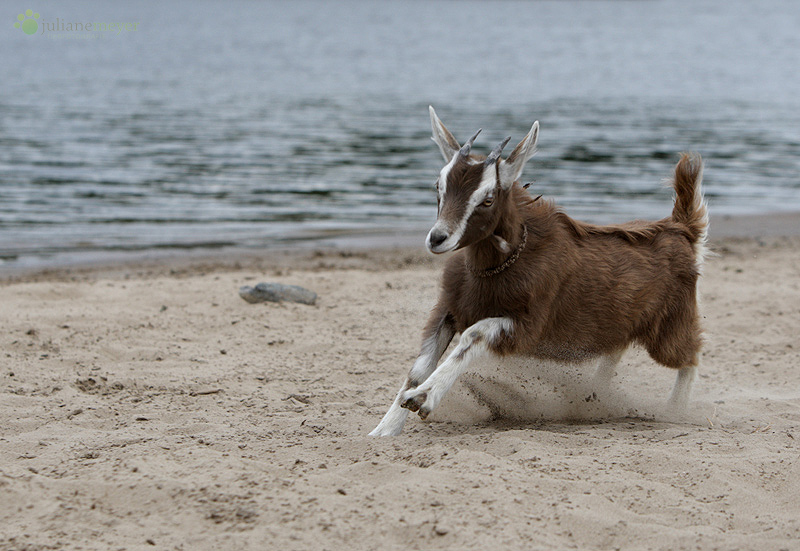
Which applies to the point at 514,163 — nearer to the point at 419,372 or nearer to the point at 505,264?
the point at 505,264

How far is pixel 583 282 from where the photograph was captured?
5.20 m

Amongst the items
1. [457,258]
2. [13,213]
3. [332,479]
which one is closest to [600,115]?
[13,213]

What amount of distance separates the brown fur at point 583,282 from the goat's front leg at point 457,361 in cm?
5

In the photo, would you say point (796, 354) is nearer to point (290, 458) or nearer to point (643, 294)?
point (643, 294)

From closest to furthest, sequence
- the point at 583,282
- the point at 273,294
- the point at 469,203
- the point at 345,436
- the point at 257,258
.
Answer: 1. the point at 469,203
2. the point at 345,436
3. the point at 583,282
4. the point at 273,294
5. the point at 257,258

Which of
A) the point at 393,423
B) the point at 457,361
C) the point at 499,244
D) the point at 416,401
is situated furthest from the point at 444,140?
the point at 393,423

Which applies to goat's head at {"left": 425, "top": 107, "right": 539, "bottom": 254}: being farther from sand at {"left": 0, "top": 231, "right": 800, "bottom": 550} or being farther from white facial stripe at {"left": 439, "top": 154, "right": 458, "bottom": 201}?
sand at {"left": 0, "top": 231, "right": 800, "bottom": 550}

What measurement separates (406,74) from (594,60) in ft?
42.2

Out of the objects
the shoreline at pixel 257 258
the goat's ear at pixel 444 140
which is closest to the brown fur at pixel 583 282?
the goat's ear at pixel 444 140

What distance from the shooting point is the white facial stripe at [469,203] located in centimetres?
450

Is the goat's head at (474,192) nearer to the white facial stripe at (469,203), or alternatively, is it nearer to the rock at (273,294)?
the white facial stripe at (469,203)

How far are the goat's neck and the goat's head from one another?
0.07 metres

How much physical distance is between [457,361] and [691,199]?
232 centimetres

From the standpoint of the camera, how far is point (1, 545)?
133 inches
